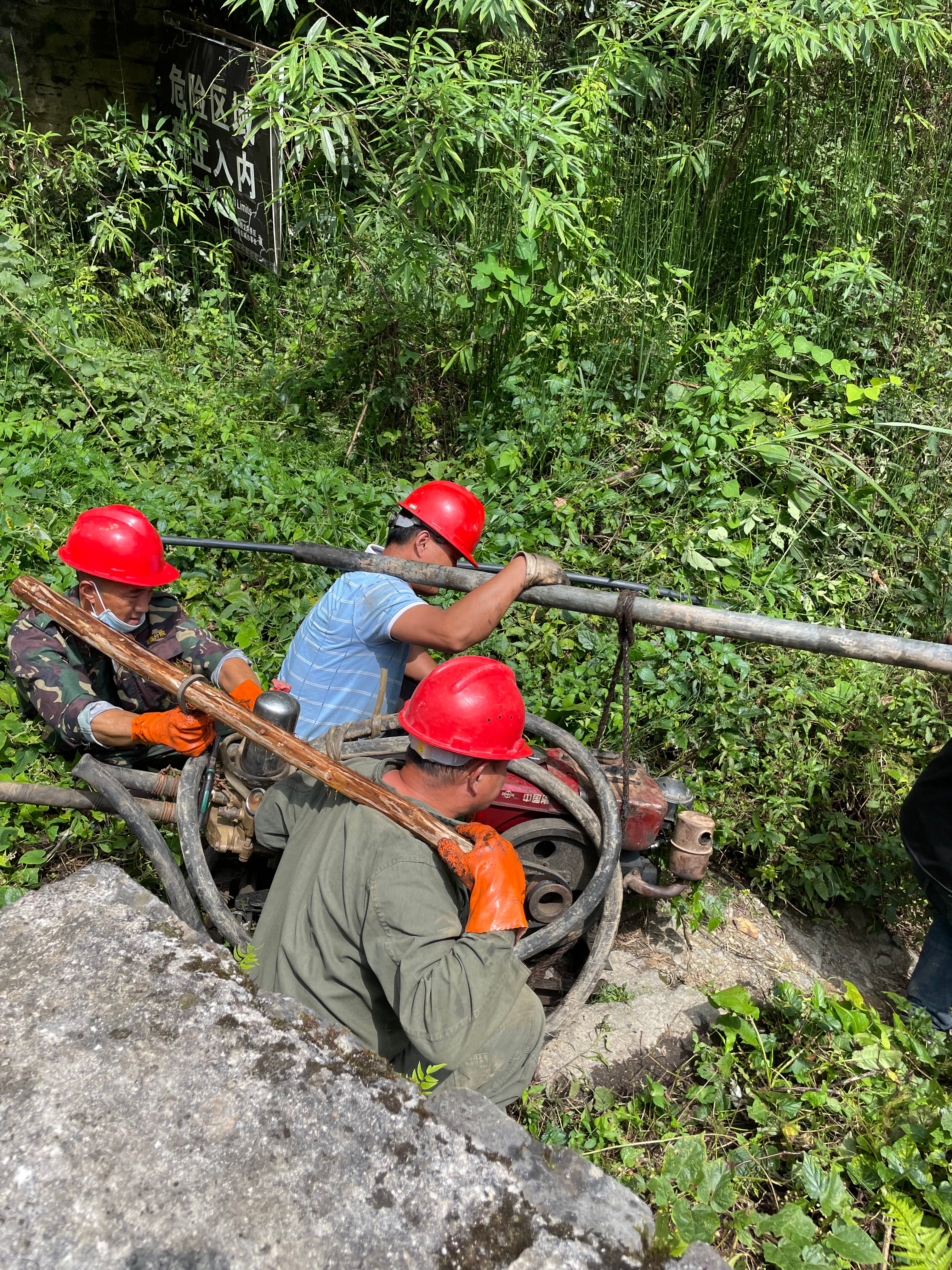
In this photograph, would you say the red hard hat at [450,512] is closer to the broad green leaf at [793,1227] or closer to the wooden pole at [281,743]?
the wooden pole at [281,743]

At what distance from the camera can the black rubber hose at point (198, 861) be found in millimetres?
2600

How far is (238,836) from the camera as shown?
2.92 m

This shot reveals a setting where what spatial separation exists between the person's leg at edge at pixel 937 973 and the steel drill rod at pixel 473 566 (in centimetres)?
145

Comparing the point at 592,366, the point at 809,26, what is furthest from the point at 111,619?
the point at 809,26

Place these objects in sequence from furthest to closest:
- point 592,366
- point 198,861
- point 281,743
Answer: point 592,366 < point 198,861 < point 281,743

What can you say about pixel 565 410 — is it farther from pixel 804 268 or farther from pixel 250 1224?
pixel 250 1224

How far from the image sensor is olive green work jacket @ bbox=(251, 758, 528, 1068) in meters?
2.06

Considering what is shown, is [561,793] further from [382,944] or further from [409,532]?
[409,532]

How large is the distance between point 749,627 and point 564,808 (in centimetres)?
86

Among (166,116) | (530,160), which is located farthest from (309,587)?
(166,116)

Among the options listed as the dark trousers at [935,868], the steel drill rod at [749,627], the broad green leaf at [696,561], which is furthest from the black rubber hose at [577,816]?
the broad green leaf at [696,561]

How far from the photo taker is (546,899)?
315cm

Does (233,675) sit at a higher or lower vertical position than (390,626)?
lower

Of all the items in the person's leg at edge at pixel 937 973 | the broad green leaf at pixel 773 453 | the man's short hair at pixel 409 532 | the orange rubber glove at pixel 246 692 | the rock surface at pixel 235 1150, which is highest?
the broad green leaf at pixel 773 453
